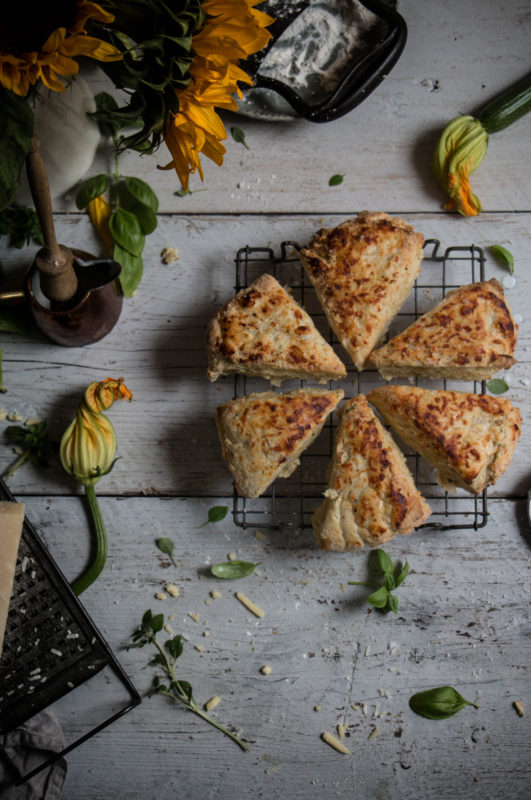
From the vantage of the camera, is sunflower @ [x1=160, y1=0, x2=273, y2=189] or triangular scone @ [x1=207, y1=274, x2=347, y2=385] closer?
sunflower @ [x1=160, y1=0, x2=273, y2=189]

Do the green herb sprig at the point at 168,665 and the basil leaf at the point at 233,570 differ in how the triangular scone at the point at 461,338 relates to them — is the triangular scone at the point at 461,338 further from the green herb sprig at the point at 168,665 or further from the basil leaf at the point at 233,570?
the green herb sprig at the point at 168,665

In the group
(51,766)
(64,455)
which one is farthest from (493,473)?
(51,766)

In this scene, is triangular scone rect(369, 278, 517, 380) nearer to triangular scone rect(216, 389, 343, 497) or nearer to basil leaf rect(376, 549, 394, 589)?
triangular scone rect(216, 389, 343, 497)

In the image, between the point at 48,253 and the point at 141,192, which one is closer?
the point at 48,253

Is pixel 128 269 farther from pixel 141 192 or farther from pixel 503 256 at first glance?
pixel 503 256

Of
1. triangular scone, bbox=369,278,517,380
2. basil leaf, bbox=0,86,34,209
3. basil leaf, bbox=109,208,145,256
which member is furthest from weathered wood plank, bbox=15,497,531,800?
basil leaf, bbox=0,86,34,209

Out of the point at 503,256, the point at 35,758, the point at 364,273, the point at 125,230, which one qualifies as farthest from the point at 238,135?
the point at 35,758

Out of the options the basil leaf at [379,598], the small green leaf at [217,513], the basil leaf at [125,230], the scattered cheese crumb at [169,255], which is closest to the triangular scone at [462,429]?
the basil leaf at [379,598]
